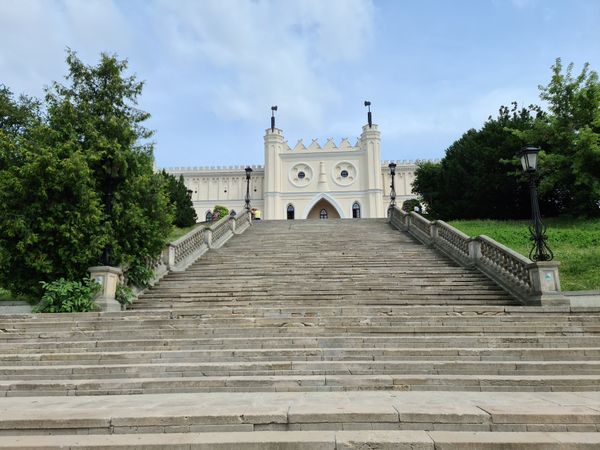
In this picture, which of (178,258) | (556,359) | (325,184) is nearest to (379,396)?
(556,359)

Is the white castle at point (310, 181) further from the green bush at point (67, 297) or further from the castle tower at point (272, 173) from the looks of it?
the green bush at point (67, 297)

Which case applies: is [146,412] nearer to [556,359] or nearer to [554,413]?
[554,413]

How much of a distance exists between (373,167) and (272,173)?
12467 millimetres

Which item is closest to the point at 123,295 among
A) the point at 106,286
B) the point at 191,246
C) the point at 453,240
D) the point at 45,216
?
the point at 106,286

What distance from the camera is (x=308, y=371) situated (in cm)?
732

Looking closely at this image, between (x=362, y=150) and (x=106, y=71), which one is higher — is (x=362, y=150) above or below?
above

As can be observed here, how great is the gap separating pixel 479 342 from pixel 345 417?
4079 mm

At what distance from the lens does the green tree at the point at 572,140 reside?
68.3 ft

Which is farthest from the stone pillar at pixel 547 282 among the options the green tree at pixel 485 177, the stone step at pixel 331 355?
the green tree at pixel 485 177

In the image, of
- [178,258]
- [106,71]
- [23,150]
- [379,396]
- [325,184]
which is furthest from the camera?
[325,184]

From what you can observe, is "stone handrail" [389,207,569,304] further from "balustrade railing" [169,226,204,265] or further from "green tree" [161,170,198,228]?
"green tree" [161,170,198,228]

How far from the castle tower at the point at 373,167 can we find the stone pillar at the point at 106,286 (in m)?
46.2

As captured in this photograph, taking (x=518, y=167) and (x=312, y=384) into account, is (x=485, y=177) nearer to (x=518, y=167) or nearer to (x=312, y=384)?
(x=518, y=167)

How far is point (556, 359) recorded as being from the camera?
Result: 7539mm
